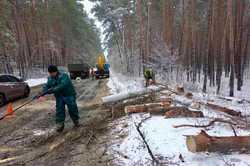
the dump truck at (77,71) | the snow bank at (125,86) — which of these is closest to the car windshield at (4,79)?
the snow bank at (125,86)

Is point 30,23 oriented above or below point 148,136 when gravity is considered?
above

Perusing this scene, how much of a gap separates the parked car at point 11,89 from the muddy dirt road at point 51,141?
4.15 m

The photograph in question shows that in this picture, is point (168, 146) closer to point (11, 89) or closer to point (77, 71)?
point (11, 89)

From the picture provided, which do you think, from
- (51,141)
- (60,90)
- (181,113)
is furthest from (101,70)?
(51,141)

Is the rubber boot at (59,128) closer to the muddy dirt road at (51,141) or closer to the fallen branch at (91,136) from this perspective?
the muddy dirt road at (51,141)

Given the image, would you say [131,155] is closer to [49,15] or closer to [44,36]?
[44,36]

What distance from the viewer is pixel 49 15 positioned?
4859 centimetres

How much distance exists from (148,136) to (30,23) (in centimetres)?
3839

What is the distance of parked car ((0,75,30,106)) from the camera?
16.0 m

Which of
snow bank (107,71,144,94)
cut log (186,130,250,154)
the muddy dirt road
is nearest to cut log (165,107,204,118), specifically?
the muddy dirt road

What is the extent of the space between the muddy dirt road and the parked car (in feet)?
13.6

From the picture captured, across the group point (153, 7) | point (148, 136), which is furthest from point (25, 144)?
point (153, 7)

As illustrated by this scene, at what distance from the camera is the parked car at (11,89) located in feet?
52.4

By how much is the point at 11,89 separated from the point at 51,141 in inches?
378
